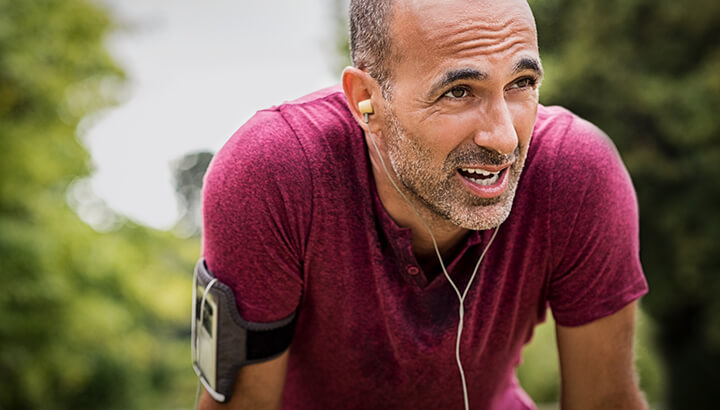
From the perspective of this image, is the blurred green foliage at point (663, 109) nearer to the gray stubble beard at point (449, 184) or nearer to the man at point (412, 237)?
the man at point (412, 237)

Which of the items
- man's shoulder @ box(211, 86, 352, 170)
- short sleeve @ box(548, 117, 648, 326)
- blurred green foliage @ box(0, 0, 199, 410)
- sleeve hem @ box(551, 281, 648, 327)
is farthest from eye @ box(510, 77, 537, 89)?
blurred green foliage @ box(0, 0, 199, 410)

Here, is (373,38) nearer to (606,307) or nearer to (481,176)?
(481,176)

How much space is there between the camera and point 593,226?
1443 millimetres

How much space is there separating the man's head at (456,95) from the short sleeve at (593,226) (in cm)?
17

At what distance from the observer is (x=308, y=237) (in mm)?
1458

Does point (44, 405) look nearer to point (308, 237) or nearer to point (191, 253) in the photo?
point (191, 253)

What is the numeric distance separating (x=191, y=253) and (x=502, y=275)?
574cm

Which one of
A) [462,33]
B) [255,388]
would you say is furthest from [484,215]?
[255,388]

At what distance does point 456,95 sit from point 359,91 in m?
0.22

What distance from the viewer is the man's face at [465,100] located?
1234 mm

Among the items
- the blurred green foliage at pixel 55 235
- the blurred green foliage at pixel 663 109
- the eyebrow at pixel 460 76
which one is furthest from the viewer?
the blurred green foliage at pixel 663 109

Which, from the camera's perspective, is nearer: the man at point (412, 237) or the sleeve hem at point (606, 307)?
the man at point (412, 237)

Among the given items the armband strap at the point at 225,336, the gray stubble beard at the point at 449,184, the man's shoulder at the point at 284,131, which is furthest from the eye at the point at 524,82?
the armband strap at the point at 225,336

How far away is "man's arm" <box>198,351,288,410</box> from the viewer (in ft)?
4.95
